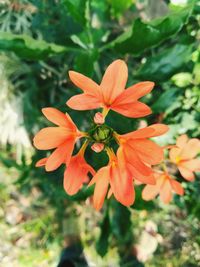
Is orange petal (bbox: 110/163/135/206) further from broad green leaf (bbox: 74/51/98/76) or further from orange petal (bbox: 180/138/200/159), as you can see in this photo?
broad green leaf (bbox: 74/51/98/76)

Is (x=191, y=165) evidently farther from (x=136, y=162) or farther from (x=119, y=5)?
(x=119, y=5)

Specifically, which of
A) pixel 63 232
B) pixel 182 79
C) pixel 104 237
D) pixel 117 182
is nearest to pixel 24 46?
pixel 182 79

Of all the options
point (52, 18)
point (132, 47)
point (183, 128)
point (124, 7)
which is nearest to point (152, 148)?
point (132, 47)

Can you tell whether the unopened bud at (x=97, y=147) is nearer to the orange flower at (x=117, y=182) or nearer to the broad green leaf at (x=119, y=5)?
the orange flower at (x=117, y=182)

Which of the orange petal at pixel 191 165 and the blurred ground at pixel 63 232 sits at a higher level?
the orange petal at pixel 191 165

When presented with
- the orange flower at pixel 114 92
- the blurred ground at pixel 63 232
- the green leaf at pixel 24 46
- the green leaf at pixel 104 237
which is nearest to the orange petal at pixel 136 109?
the orange flower at pixel 114 92

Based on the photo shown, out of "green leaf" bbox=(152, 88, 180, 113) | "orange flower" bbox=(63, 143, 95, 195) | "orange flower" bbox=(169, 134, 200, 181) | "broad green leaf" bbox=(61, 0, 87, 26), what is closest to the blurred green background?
"green leaf" bbox=(152, 88, 180, 113)
